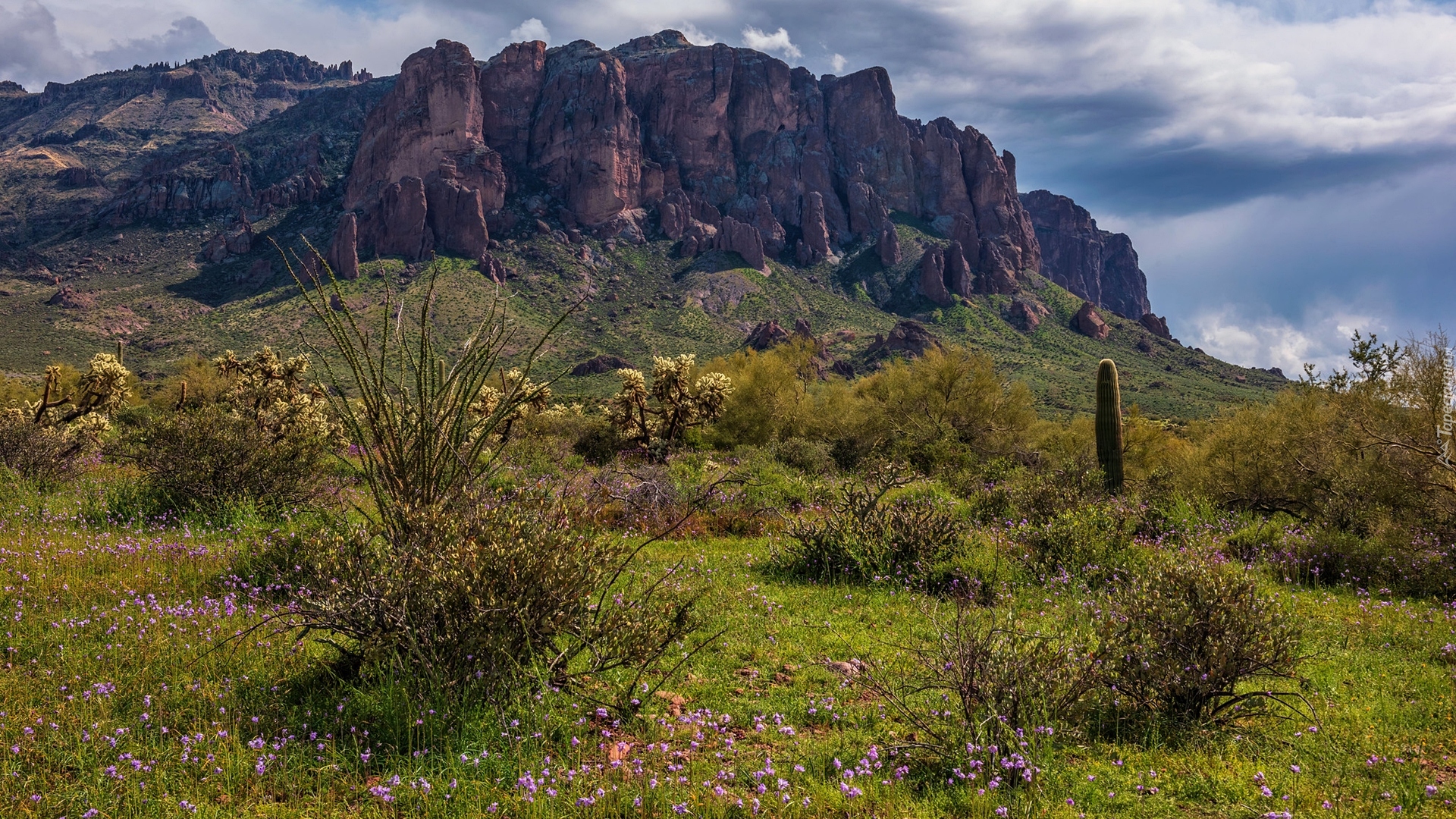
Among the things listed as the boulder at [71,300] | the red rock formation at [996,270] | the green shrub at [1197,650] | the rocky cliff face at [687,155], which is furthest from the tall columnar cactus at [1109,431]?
the boulder at [71,300]

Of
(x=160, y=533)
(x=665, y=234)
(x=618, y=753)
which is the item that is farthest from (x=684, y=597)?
(x=665, y=234)

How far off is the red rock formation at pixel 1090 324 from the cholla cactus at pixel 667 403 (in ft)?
319

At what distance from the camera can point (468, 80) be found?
14175 cm

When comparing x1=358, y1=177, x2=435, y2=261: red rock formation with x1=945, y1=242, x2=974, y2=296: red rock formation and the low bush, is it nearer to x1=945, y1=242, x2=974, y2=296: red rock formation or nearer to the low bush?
x1=945, y1=242, x2=974, y2=296: red rock formation

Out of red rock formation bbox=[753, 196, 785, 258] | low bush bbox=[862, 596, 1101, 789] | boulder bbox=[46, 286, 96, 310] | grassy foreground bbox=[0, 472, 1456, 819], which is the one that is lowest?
grassy foreground bbox=[0, 472, 1456, 819]

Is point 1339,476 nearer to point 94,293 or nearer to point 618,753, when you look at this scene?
point 618,753

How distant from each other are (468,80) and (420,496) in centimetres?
16228

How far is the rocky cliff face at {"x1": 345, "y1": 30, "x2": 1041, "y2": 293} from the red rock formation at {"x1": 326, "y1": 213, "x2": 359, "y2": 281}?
7412mm

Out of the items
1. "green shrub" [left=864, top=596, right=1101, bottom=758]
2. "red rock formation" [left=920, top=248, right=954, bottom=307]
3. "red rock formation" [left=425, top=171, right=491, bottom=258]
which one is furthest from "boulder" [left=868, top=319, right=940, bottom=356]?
"green shrub" [left=864, top=596, right=1101, bottom=758]

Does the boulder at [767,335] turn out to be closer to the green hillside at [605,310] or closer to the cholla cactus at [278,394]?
the green hillside at [605,310]

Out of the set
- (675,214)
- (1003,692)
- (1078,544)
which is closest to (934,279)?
(675,214)

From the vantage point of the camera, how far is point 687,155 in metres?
156

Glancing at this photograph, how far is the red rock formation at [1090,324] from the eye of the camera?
101m

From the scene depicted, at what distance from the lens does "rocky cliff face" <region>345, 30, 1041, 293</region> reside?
13025cm
